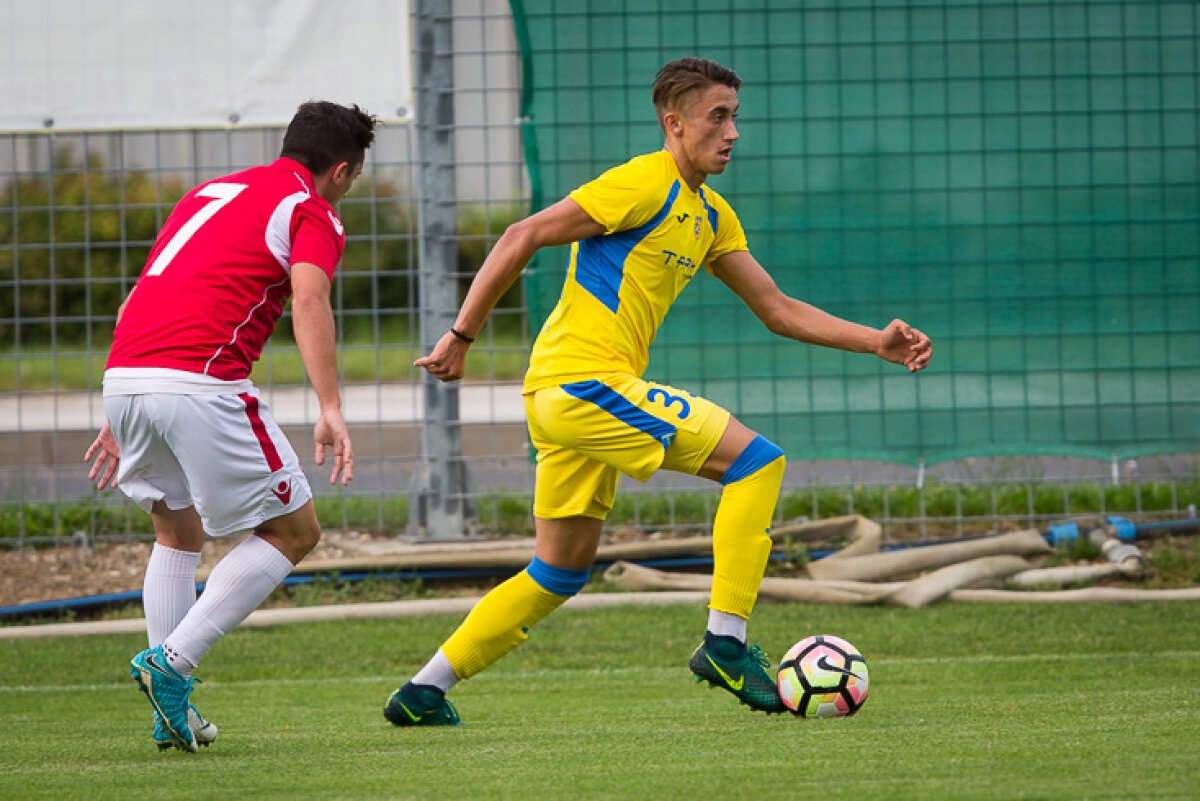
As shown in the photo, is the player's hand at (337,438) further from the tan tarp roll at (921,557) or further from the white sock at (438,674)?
the tan tarp roll at (921,557)

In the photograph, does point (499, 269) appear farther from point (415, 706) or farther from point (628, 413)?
point (415, 706)

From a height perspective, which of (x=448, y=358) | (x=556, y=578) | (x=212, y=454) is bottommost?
(x=556, y=578)

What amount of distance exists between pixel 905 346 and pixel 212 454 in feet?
7.07

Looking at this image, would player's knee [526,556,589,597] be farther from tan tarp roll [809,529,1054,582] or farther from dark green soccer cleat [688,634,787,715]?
tan tarp roll [809,529,1054,582]

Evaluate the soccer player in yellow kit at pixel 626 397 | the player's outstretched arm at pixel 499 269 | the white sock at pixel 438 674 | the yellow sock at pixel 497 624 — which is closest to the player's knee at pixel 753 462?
the soccer player in yellow kit at pixel 626 397

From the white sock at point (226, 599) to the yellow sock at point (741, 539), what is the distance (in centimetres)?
129

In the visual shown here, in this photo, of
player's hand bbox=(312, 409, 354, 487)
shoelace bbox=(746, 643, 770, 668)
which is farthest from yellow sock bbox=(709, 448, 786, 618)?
player's hand bbox=(312, 409, 354, 487)

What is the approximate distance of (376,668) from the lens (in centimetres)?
634

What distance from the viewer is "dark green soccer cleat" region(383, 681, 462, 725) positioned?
4.61 metres

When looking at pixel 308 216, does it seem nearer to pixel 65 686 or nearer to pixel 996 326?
pixel 65 686

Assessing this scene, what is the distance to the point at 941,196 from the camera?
26.7 feet

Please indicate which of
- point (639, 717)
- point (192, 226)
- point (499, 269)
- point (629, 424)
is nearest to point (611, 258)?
point (499, 269)

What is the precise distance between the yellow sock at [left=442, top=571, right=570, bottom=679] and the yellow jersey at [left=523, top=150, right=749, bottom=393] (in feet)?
2.16

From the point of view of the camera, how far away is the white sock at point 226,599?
4.09 metres
